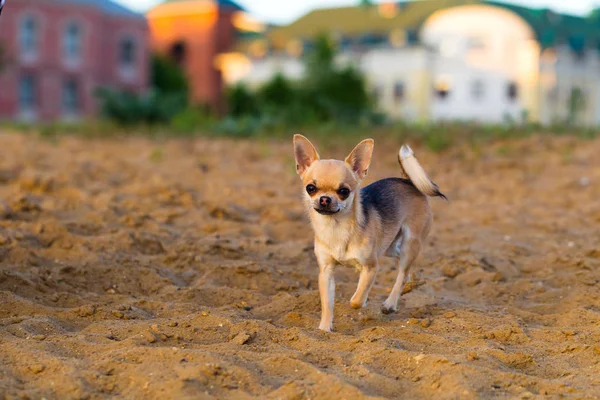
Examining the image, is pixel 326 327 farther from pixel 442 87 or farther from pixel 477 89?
pixel 477 89

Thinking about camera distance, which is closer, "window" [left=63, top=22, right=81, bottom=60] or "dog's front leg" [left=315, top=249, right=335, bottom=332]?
"dog's front leg" [left=315, top=249, right=335, bottom=332]

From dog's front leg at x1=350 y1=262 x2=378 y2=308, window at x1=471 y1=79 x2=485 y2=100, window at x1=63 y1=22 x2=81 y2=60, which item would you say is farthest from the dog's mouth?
window at x1=471 y1=79 x2=485 y2=100

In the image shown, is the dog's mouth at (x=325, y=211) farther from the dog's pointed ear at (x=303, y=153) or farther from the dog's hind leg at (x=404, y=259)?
the dog's hind leg at (x=404, y=259)

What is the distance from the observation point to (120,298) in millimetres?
5840

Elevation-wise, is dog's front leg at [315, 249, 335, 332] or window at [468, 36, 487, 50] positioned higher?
window at [468, 36, 487, 50]

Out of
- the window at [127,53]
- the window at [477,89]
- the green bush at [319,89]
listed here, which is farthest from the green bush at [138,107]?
the window at [477,89]

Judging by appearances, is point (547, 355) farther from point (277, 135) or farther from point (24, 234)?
point (277, 135)

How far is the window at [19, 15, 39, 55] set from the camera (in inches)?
1706

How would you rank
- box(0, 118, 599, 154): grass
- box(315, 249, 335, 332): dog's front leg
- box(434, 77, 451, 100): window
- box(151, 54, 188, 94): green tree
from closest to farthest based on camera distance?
box(315, 249, 335, 332): dog's front leg, box(0, 118, 599, 154): grass, box(434, 77, 451, 100): window, box(151, 54, 188, 94): green tree

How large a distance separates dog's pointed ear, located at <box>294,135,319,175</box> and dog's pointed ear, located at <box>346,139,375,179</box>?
219 mm

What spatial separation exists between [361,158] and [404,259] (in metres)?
0.85

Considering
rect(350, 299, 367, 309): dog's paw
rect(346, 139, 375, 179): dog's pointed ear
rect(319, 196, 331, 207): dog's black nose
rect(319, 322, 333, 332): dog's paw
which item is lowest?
rect(319, 322, 333, 332): dog's paw

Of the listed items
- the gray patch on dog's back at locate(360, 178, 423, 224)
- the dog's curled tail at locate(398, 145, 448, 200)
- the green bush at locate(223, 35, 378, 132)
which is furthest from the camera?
the green bush at locate(223, 35, 378, 132)

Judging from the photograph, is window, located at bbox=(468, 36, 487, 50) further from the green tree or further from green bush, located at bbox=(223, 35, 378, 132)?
green bush, located at bbox=(223, 35, 378, 132)
